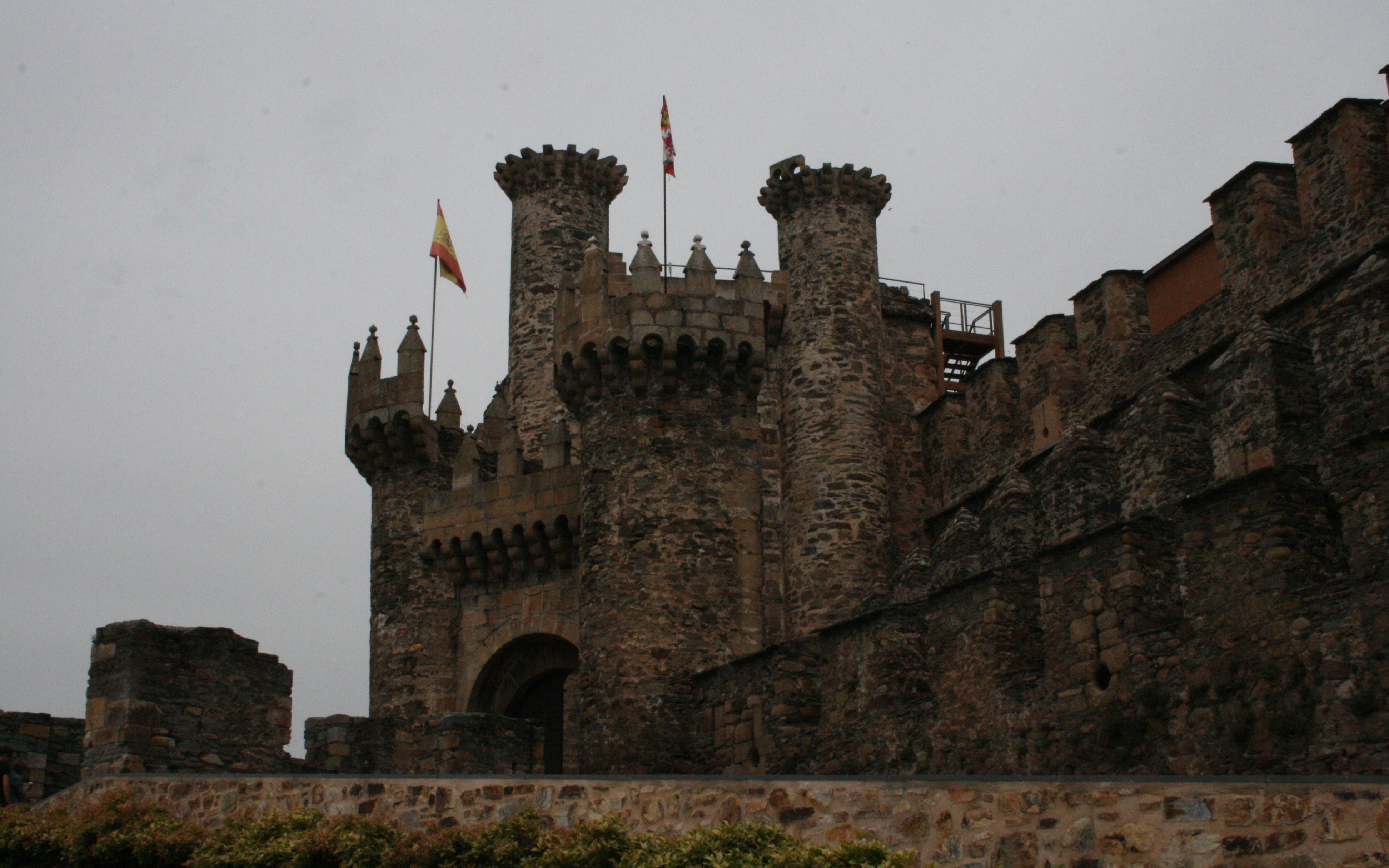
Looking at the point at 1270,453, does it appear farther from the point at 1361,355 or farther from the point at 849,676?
the point at 849,676

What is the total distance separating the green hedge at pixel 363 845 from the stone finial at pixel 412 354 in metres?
11.3

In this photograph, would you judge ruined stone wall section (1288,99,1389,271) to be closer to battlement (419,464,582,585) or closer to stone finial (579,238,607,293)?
stone finial (579,238,607,293)

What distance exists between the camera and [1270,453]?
773 inches

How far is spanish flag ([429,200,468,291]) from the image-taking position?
32.1 metres

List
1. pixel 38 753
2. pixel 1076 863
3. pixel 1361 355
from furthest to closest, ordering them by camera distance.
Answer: pixel 38 753 < pixel 1361 355 < pixel 1076 863

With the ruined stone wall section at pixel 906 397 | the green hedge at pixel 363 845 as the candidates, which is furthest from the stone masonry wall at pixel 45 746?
the ruined stone wall section at pixel 906 397

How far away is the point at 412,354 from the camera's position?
28.3 metres

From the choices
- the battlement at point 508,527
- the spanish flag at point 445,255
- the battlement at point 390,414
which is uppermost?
the spanish flag at point 445,255

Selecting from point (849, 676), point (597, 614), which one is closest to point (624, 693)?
point (597, 614)

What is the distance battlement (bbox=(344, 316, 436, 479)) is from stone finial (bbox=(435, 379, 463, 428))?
13.8 inches

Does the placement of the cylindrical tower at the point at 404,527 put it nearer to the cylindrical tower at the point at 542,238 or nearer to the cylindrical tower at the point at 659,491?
the cylindrical tower at the point at 659,491

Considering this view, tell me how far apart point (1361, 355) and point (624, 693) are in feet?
30.8

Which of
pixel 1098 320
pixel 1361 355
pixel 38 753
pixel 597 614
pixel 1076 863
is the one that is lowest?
pixel 1076 863

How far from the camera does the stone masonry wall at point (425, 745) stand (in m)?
22.1
